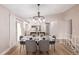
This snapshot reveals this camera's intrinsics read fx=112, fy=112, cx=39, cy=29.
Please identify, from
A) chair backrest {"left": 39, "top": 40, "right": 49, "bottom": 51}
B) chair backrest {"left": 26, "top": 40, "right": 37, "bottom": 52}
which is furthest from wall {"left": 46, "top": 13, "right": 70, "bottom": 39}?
chair backrest {"left": 26, "top": 40, "right": 37, "bottom": 52}

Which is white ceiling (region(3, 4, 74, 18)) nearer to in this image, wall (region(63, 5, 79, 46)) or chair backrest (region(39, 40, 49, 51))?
wall (region(63, 5, 79, 46))

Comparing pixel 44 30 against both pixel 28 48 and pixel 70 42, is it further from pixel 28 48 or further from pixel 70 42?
pixel 28 48

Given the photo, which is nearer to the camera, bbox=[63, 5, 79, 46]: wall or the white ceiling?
the white ceiling

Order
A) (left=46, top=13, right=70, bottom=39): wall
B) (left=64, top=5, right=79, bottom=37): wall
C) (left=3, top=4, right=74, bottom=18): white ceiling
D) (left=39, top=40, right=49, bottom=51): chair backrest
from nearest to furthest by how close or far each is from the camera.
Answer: (left=39, top=40, right=49, bottom=51): chair backrest, (left=3, top=4, right=74, bottom=18): white ceiling, (left=64, top=5, right=79, bottom=37): wall, (left=46, top=13, right=70, bottom=39): wall

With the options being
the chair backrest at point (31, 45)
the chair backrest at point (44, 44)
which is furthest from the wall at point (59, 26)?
the chair backrest at point (31, 45)

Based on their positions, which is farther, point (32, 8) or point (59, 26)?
point (59, 26)

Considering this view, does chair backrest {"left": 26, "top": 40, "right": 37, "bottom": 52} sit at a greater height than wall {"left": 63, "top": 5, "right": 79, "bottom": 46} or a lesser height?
lesser

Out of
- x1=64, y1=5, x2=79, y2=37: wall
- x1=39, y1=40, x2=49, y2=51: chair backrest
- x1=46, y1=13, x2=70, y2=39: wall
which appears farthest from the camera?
x1=46, y1=13, x2=70, y2=39: wall

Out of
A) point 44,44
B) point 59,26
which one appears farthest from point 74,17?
point 44,44

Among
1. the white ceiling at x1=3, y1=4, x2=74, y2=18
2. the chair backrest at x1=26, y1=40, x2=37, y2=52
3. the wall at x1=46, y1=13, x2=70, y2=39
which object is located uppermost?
the white ceiling at x1=3, y1=4, x2=74, y2=18

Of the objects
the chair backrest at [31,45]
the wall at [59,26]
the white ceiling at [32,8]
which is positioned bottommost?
the chair backrest at [31,45]

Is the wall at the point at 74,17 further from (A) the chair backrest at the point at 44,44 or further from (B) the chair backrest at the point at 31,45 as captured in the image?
(B) the chair backrest at the point at 31,45

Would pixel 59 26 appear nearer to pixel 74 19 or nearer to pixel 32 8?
pixel 74 19
